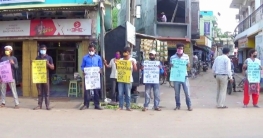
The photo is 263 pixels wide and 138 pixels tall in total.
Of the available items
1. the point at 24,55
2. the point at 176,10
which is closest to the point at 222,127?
the point at 24,55

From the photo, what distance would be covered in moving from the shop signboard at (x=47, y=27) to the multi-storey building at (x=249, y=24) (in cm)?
979

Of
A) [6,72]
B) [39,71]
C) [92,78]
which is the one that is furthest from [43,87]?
[92,78]

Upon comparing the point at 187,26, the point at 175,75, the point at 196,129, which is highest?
the point at 187,26

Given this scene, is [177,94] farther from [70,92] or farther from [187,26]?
[187,26]

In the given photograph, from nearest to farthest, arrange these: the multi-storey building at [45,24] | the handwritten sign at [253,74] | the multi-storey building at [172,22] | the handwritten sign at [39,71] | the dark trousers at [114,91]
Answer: the handwritten sign at [39,71] < the handwritten sign at [253,74] < the dark trousers at [114,91] < the multi-storey building at [45,24] < the multi-storey building at [172,22]

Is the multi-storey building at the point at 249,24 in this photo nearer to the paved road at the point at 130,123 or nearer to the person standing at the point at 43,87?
the paved road at the point at 130,123

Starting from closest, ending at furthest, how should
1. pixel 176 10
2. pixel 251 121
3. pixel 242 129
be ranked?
pixel 242 129 → pixel 251 121 → pixel 176 10

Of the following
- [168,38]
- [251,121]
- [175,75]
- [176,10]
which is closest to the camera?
[251,121]

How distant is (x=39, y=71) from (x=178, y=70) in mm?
Answer: 4095

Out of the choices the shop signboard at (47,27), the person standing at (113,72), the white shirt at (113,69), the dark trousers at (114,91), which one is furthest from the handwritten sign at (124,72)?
the shop signboard at (47,27)

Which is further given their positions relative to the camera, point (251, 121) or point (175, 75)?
point (175, 75)

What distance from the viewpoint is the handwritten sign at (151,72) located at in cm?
988

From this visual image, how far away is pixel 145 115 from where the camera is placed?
359 inches

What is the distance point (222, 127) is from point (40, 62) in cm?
555
